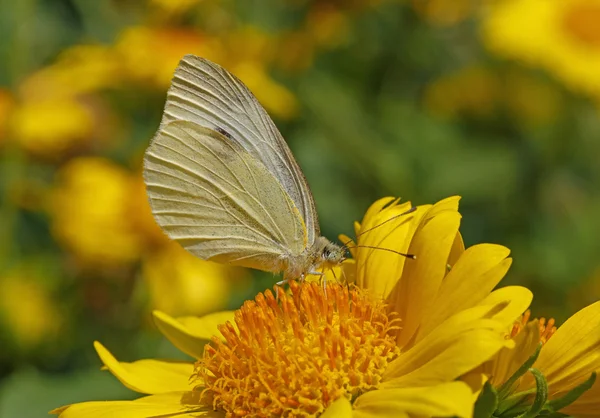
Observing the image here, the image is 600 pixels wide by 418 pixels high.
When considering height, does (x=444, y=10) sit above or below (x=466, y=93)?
above

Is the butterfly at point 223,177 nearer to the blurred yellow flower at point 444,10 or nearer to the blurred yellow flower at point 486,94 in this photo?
the blurred yellow flower at point 444,10

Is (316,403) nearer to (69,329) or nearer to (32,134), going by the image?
(69,329)

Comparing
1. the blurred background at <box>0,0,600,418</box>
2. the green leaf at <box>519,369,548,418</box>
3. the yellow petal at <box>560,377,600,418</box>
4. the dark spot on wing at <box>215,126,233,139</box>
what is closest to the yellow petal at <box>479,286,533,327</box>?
the green leaf at <box>519,369,548,418</box>

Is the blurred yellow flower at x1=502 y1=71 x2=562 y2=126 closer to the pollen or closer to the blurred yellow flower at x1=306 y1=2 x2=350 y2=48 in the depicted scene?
the blurred yellow flower at x1=306 y1=2 x2=350 y2=48

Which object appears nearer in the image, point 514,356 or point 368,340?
point 514,356

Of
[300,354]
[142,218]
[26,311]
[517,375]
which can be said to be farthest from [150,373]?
[142,218]

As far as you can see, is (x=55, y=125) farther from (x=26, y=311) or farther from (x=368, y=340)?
(x=368, y=340)
